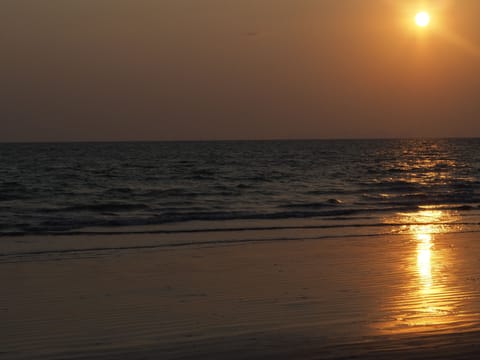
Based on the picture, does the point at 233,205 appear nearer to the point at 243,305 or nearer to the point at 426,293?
the point at 426,293

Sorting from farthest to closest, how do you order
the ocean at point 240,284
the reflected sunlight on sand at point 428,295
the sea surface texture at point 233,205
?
1. the sea surface texture at point 233,205
2. the reflected sunlight on sand at point 428,295
3. the ocean at point 240,284

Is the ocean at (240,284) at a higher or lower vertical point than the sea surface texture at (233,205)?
lower

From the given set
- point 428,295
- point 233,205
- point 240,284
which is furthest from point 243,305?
point 233,205

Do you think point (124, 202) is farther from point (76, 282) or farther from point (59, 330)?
point (59, 330)

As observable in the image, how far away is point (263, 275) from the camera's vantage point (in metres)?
11.2

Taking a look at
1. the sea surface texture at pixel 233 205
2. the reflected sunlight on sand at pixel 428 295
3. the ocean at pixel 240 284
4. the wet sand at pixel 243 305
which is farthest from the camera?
the sea surface texture at pixel 233 205

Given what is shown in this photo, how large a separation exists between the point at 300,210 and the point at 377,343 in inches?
682

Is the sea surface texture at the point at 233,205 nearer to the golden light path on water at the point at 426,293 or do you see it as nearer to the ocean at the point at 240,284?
the ocean at the point at 240,284

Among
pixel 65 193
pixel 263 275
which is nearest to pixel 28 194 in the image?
pixel 65 193

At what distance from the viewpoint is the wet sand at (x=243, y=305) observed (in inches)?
284

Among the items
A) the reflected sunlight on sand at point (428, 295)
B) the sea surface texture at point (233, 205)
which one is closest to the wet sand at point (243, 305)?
the reflected sunlight on sand at point (428, 295)

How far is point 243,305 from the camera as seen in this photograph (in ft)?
29.7

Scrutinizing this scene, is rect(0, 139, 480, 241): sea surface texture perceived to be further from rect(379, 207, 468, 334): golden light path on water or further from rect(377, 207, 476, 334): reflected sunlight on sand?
rect(377, 207, 476, 334): reflected sunlight on sand

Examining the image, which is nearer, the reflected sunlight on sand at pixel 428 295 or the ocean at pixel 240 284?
the ocean at pixel 240 284
